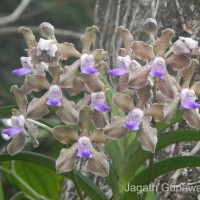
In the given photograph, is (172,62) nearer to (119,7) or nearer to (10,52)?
(119,7)

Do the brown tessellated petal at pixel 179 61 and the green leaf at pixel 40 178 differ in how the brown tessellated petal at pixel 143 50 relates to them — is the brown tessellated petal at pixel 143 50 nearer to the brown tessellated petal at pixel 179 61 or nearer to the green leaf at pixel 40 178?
the brown tessellated petal at pixel 179 61

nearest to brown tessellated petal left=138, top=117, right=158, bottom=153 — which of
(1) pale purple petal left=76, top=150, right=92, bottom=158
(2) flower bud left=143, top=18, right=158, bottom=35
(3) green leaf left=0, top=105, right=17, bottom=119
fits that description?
(1) pale purple petal left=76, top=150, right=92, bottom=158

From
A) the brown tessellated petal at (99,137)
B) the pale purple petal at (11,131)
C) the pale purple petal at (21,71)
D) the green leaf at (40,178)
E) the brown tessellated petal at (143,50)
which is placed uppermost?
the brown tessellated petal at (143,50)

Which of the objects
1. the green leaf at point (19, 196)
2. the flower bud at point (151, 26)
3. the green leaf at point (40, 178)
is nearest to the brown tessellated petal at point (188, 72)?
the flower bud at point (151, 26)

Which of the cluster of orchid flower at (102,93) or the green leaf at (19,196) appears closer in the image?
the cluster of orchid flower at (102,93)

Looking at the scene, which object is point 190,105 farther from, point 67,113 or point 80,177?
point 80,177

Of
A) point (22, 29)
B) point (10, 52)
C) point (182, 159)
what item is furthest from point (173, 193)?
point (10, 52)

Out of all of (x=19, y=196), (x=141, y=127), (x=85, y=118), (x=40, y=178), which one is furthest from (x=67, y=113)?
(x=40, y=178)
